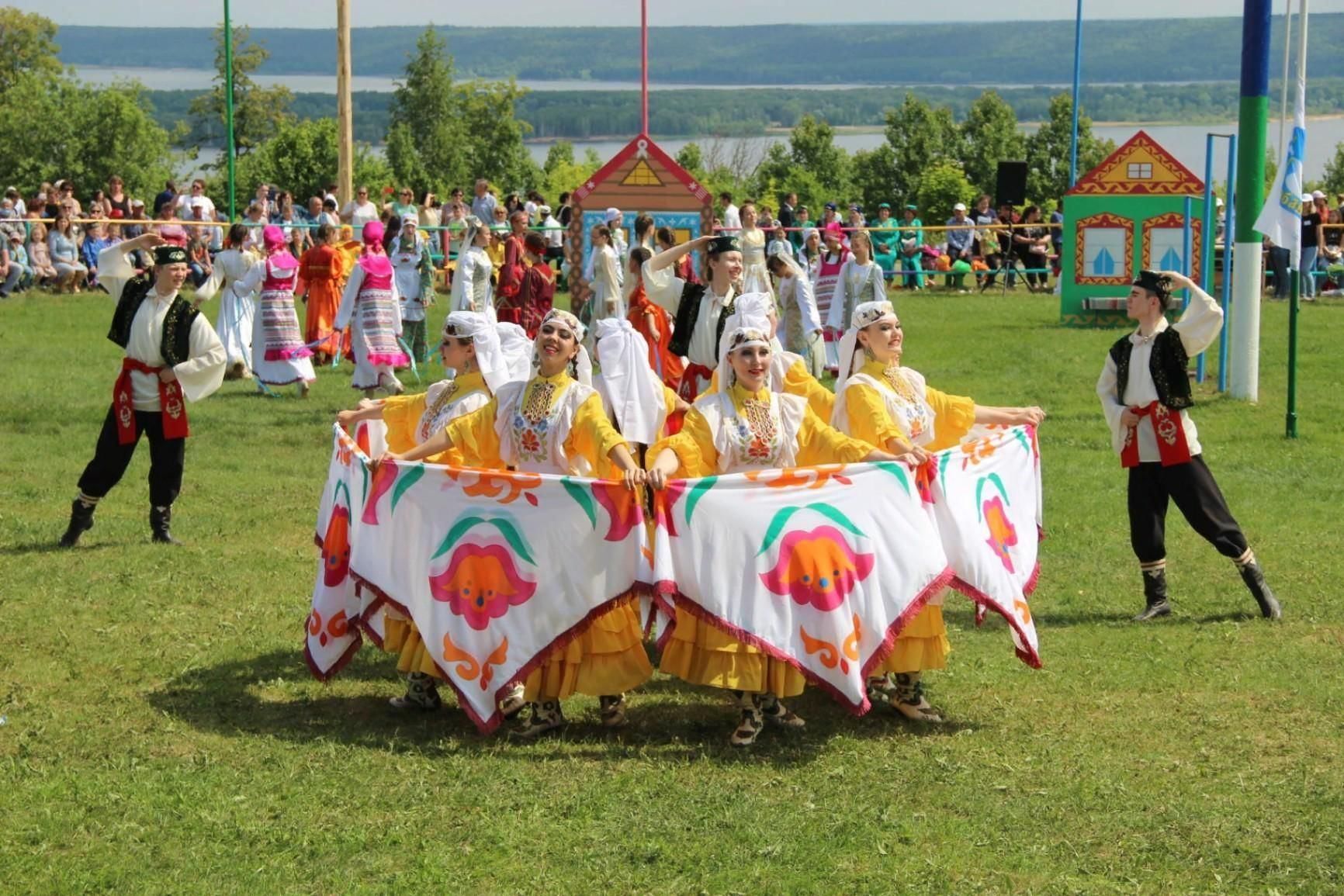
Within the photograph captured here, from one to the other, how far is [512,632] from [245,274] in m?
11.5

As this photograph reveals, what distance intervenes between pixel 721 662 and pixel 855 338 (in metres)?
1.80

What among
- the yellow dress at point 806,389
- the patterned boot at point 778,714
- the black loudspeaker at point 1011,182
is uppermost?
the black loudspeaker at point 1011,182

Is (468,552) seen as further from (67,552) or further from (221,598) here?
(67,552)

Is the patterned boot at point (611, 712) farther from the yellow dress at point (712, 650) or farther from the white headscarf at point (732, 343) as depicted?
the white headscarf at point (732, 343)

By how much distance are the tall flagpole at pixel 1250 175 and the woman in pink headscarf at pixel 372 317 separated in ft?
25.5

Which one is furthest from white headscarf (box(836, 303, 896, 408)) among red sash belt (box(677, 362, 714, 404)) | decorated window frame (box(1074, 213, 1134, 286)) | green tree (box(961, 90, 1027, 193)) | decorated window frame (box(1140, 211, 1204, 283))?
green tree (box(961, 90, 1027, 193))

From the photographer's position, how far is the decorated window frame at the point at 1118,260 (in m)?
25.0

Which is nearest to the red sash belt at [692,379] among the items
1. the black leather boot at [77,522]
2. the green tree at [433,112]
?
the black leather boot at [77,522]

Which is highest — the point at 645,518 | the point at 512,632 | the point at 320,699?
the point at 645,518

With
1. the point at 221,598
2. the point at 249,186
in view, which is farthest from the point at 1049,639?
the point at 249,186

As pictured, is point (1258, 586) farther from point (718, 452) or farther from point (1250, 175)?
point (1250, 175)

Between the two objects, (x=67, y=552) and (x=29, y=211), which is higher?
(x=29, y=211)

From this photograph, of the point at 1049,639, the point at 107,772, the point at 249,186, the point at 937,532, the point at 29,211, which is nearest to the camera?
the point at 107,772

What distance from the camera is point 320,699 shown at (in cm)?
820
